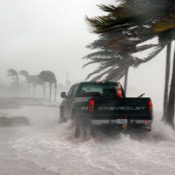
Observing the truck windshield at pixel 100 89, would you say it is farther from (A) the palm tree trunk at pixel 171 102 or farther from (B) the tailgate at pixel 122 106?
(A) the palm tree trunk at pixel 171 102

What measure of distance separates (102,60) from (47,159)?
18.1 m

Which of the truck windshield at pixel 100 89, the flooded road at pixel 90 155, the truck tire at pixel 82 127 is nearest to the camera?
the flooded road at pixel 90 155

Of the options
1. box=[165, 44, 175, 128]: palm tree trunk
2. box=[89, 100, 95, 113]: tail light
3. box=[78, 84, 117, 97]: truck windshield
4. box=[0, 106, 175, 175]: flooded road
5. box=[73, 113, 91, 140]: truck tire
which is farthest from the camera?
box=[165, 44, 175, 128]: palm tree trunk

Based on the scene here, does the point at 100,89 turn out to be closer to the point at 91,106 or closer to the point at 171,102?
the point at 91,106

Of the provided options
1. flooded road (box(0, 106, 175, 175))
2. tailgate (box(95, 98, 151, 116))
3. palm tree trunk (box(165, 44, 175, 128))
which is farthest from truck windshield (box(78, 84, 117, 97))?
palm tree trunk (box(165, 44, 175, 128))

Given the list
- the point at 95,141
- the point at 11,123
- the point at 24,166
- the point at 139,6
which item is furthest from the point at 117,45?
the point at 11,123

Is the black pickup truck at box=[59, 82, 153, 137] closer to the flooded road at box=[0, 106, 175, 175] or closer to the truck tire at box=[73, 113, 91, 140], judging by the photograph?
the truck tire at box=[73, 113, 91, 140]

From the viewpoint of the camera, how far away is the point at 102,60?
80.3 feet

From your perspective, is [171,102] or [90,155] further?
[171,102]

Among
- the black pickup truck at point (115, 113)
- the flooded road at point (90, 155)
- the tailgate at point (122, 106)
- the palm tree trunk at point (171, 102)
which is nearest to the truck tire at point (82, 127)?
the black pickup truck at point (115, 113)

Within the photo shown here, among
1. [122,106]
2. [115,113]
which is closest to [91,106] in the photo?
[115,113]

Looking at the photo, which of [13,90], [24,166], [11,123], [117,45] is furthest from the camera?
[13,90]

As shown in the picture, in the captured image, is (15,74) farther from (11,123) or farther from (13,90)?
(11,123)

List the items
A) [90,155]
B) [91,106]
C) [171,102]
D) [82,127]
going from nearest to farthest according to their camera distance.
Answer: [90,155] < [91,106] < [82,127] < [171,102]
